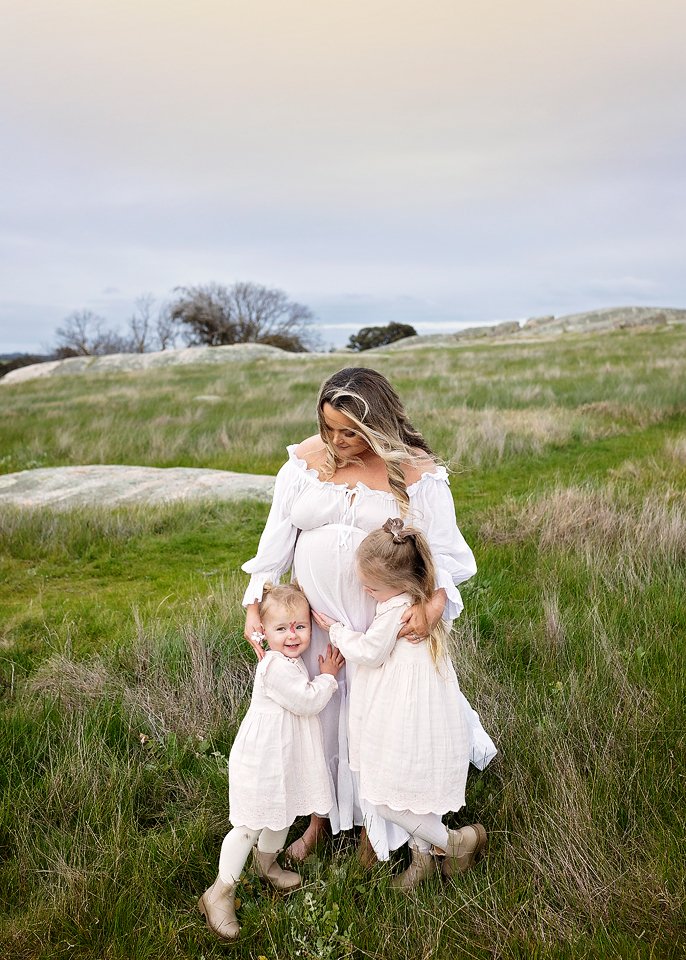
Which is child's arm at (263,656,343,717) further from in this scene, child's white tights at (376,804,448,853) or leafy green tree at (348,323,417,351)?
leafy green tree at (348,323,417,351)

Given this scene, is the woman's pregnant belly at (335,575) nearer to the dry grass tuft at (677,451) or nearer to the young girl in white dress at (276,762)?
the young girl in white dress at (276,762)

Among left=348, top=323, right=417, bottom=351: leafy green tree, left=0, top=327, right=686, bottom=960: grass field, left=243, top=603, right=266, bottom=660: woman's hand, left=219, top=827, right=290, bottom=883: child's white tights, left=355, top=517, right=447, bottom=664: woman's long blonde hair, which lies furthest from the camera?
left=348, top=323, right=417, bottom=351: leafy green tree

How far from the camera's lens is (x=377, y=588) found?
2.59 meters

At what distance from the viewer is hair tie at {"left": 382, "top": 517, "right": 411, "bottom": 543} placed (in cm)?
249

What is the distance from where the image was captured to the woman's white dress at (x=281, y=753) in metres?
2.60

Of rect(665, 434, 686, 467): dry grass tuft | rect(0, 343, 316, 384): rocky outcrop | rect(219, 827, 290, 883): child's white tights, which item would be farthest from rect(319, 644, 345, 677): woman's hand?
rect(0, 343, 316, 384): rocky outcrop

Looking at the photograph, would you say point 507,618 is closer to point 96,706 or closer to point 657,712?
point 657,712

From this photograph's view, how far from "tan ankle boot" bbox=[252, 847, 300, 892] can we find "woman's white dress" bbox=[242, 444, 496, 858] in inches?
10.7

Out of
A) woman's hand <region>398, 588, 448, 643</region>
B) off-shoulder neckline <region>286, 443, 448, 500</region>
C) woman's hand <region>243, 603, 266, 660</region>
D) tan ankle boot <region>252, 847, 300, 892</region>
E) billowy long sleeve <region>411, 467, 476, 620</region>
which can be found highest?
off-shoulder neckline <region>286, 443, 448, 500</region>

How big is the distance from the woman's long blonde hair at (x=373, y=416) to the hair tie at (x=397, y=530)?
0.24 meters

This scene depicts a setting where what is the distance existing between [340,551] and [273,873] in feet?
4.38

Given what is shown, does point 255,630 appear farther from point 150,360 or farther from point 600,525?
point 150,360

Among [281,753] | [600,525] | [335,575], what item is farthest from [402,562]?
[600,525]

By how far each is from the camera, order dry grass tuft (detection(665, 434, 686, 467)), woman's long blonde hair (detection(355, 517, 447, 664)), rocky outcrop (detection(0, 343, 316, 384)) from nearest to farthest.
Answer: woman's long blonde hair (detection(355, 517, 447, 664)) < dry grass tuft (detection(665, 434, 686, 467)) < rocky outcrop (detection(0, 343, 316, 384))
